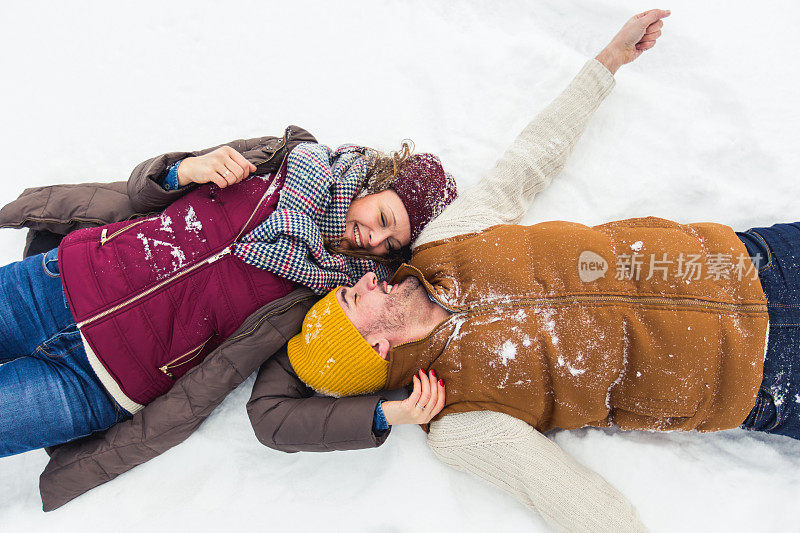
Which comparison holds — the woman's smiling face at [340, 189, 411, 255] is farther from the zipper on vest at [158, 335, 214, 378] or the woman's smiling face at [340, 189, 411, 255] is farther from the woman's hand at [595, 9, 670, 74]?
the woman's hand at [595, 9, 670, 74]

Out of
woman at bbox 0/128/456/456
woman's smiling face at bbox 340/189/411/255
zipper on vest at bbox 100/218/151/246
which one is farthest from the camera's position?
woman's smiling face at bbox 340/189/411/255

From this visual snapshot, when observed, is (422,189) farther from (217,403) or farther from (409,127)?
(217,403)

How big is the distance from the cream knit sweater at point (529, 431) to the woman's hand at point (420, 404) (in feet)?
0.34

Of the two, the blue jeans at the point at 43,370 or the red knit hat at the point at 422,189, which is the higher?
the red knit hat at the point at 422,189

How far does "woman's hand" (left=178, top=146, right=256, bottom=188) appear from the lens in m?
2.17

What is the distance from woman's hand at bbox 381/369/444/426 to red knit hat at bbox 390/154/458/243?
0.77 meters

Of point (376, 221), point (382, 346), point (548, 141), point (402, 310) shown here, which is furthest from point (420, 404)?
point (548, 141)

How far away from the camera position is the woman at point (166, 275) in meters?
2.09

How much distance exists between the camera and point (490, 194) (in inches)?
94.7

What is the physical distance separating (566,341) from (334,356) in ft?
3.21

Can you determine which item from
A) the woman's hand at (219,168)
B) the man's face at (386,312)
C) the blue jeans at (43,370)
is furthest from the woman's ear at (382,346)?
the blue jeans at (43,370)

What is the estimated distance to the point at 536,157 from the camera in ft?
8.07

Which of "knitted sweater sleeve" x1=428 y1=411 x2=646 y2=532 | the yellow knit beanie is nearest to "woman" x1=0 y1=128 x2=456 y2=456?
the yellow knit beanie

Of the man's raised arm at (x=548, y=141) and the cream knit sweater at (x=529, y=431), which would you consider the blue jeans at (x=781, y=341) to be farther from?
the man's raised arm at (x=548, y=141)
